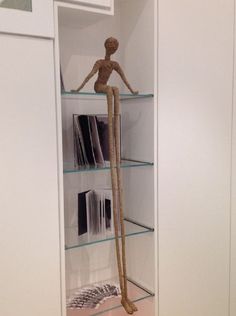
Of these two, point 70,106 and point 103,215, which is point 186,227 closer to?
point 103,215

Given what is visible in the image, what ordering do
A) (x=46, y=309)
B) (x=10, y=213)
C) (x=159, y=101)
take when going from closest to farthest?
(x=10, y=213) → (x=46, y=309) → (x=159, y=101)

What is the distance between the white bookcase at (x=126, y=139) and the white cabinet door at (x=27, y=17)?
0.29 meters

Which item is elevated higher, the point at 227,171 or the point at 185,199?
the point at 227,171

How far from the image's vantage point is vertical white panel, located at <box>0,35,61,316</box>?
149 cm

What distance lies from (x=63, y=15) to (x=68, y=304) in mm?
1488

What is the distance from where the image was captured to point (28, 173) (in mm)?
1547

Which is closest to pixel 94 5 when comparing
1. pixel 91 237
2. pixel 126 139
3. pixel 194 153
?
pixel 126 139

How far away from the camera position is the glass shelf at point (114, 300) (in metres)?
1.90

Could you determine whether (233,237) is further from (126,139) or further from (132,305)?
(126,139)

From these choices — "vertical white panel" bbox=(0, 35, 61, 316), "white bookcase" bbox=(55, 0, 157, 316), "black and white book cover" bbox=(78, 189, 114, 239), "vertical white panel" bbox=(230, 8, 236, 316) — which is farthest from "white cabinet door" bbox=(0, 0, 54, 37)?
"vertical white panel" bbox=(230, 8, 236, 316)

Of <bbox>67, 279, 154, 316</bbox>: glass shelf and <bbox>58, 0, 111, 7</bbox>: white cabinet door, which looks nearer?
<bbox>58, 0, 111, 7</bbox>: white cabinet door

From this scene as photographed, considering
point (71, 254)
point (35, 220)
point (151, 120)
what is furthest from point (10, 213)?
point (151, 120)

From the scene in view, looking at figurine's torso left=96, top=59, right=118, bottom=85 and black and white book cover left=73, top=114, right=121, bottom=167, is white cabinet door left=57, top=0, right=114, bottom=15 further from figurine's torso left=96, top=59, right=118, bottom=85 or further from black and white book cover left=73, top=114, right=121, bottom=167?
black and white book cover left=73, top=114, right=121, bottom=167

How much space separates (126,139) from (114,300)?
91 cm
